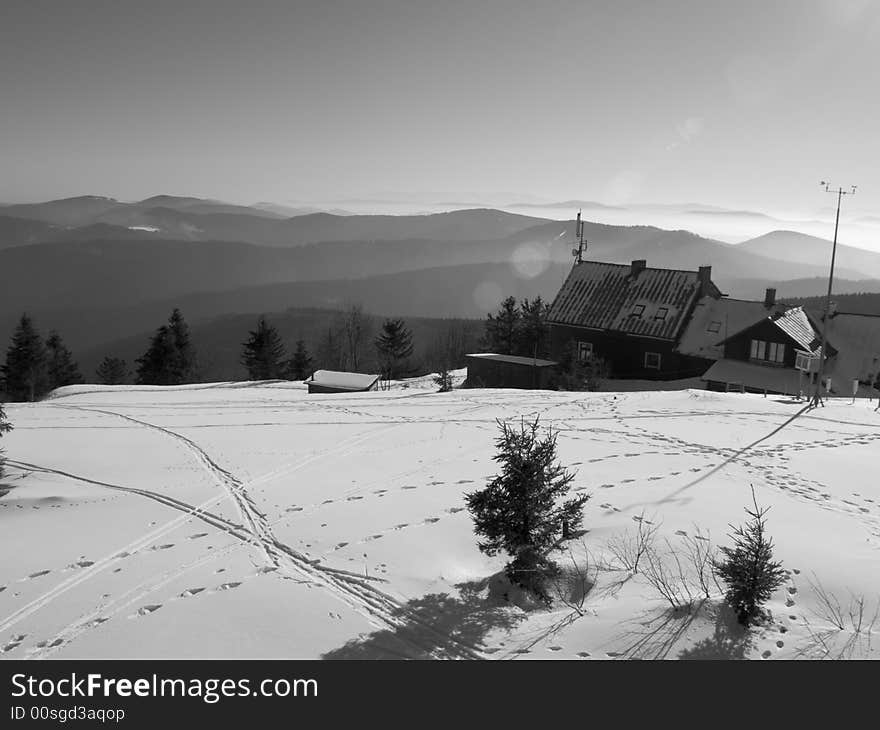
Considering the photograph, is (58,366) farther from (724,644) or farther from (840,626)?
(840,626)

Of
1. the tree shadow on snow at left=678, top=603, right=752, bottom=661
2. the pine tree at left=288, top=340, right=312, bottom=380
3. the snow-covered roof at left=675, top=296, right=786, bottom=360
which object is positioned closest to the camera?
the tree shadow on snow at left=678, top=603, right=752, bottom=661

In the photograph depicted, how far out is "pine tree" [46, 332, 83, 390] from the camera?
6850 cm

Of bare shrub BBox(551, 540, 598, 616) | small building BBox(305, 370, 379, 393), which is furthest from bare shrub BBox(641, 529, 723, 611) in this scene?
small building BBox(305, 370, 379, 393)

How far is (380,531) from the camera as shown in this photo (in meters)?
11.1

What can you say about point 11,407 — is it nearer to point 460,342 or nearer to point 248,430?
point 248,430

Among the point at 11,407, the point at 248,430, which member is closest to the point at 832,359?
the point at 248,430

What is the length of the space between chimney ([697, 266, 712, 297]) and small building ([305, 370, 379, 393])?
2383 cm

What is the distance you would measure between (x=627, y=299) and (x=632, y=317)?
1879 mm

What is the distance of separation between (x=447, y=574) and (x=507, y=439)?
8.17 feet

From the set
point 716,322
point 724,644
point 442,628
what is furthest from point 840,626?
point 716,322

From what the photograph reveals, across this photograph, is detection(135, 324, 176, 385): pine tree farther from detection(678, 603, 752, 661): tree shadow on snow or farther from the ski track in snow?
detection(678, 603, 752, 661): tree shadow on snow

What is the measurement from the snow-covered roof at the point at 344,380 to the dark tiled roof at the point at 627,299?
606 inches

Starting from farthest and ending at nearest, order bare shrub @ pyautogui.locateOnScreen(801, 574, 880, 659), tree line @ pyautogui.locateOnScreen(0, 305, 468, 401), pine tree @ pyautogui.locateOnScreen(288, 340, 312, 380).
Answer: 1. pine tree @ pyautogui.locateOnScreen(288, 340, 312, 380)
2. tree line @ pyautogui.locateOnScreen(0, 305, 468, 401)
3. bare shrub @ pyautogui.locateOnScreen(801, 574, 880, 659)

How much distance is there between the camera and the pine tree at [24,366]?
62.0 meters
